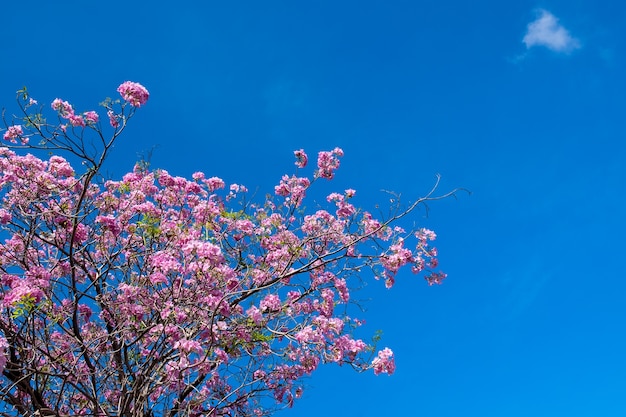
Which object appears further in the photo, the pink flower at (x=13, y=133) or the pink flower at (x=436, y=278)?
the pink flower at (x=436, y=278)

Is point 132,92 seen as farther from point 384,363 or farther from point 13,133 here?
point 384,363

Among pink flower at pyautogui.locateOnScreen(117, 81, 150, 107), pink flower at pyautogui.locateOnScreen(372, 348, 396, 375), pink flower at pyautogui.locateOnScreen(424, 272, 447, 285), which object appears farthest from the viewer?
pink flower at pyautogui.locateOnScreen(424, 272, 447, 285)

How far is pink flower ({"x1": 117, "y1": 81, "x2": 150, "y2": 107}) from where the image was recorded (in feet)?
24.3

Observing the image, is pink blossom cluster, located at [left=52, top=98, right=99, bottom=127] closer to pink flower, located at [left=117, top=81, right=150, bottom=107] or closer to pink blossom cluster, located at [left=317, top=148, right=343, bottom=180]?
pink flower, located at [left=117, top=81, right=150, bottom=107]

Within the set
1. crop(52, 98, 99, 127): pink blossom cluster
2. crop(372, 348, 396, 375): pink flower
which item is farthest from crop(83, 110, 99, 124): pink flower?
crop(372, 348, 396, 375): pink flower

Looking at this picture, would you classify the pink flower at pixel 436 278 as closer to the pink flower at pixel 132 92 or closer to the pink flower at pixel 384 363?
the pink flower at pixel 384 363

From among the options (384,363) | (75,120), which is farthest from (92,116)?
(384,363)

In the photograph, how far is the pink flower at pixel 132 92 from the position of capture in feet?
24.3

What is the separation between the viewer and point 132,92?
7.40 m

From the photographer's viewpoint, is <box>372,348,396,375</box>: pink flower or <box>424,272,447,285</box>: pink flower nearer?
<box>372,348,396,375</box>: pink flower

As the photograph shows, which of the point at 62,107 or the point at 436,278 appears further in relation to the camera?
the point at 436,278

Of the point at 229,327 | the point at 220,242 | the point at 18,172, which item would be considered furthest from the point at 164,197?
the point at 229,327

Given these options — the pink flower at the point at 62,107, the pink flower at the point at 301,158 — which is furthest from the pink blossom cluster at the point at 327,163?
the pink flower at the point at 62,107

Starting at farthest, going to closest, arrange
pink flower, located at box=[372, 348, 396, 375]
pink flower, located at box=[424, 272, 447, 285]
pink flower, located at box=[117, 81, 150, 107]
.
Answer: pink flower, located at box=[424, 272, 447, 285] < pink flower, located at box=[372, 348, 396, 375] < pink flower, located at box=[117, 81, 150, 107]
